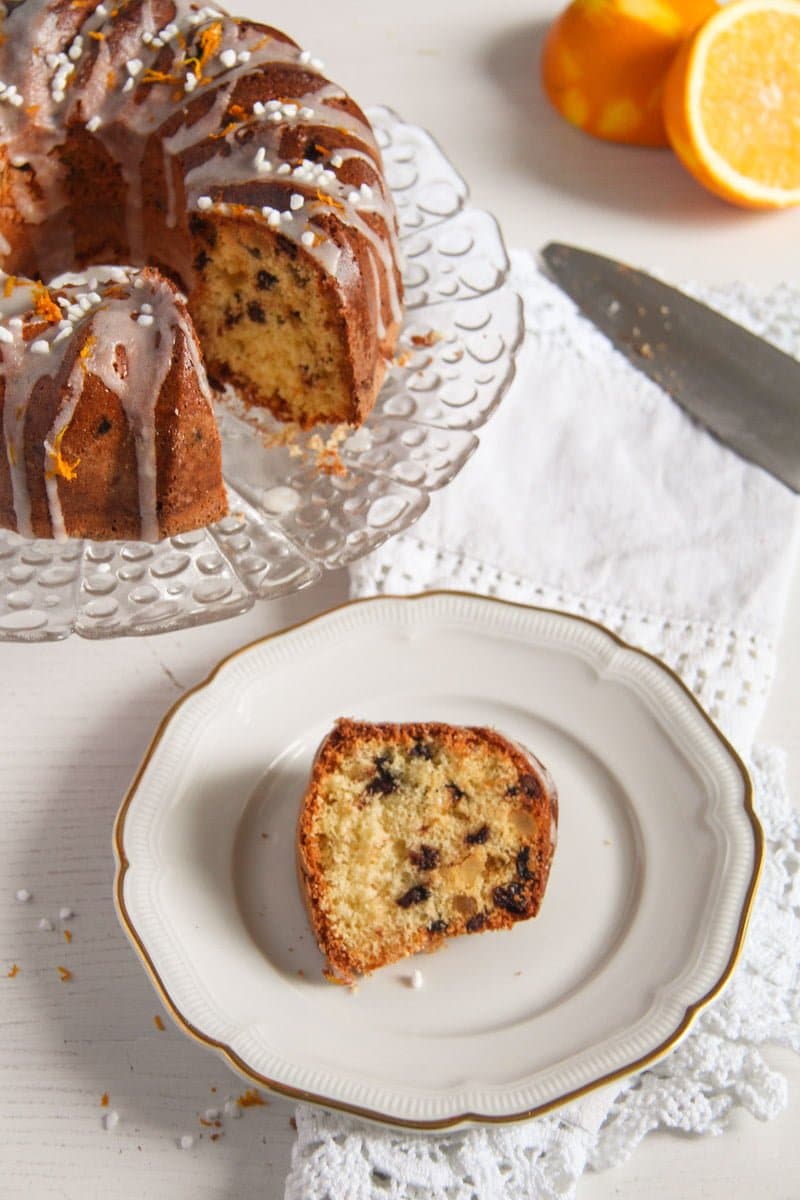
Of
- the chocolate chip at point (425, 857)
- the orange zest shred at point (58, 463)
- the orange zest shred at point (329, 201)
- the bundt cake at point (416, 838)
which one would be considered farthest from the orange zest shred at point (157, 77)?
the chocolate chip at point (425, 857)

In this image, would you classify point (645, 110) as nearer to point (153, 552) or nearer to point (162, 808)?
point (153, 552)

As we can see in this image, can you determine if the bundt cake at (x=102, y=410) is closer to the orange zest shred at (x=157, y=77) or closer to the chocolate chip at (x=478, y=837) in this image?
the orange zest shred at (x=157, y=77)

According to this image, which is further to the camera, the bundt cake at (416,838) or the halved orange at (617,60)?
the halved orange at (617,60)

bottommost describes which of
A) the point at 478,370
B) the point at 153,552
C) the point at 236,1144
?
the point at 236,1144

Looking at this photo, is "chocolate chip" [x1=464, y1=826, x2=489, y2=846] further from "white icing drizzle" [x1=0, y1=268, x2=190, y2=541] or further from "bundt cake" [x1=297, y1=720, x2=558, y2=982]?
"white icing drizzle" [x1=0, y1=268, x2=190, y2=541]

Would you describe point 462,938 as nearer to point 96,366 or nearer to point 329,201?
point 96,366

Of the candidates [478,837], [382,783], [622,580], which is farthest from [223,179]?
[478,837]

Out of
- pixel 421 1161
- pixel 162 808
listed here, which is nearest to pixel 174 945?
pixel 162 808
